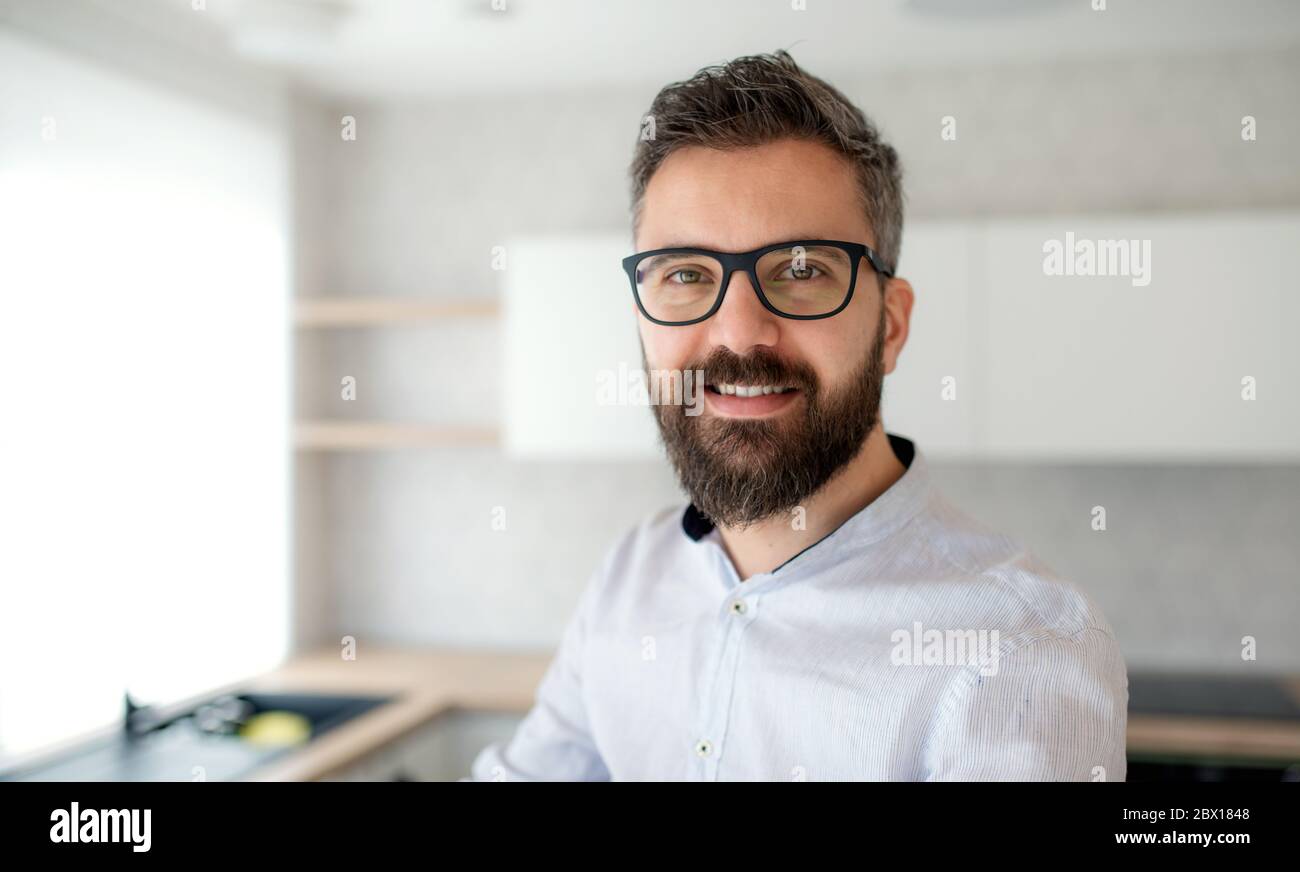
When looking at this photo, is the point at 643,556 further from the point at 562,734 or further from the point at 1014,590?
the point at 1014,590

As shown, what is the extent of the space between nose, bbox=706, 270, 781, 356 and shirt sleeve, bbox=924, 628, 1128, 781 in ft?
0.69

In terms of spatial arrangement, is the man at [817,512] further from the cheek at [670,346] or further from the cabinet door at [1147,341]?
the cabinet door at [1147,341]

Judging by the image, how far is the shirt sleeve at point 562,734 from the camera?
601 millimetres

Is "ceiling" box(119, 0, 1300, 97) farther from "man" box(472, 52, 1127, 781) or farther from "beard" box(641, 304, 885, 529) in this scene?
"beard" box(641, 304, 885, 529)

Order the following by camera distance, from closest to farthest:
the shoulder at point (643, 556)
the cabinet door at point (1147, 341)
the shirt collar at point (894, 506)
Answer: the shirt collar at point (894, 506) → the shoulder at point (643, 556) → the cabinet door at point (1147, 341)

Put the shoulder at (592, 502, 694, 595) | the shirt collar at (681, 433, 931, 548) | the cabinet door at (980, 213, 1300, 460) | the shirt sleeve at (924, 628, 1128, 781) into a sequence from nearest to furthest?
the shirt sleeve at (924, 628, 1128, 781), the shirt collar at (681, 433, 931, 548), the shoulder at (592, 502, 694, 595), the cabinet door at (980, 213, 1300, 460)

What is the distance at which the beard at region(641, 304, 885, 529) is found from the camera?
419 millimetres

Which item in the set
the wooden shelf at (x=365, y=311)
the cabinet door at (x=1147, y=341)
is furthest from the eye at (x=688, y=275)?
the cabinet door at (x=1147, y=341)

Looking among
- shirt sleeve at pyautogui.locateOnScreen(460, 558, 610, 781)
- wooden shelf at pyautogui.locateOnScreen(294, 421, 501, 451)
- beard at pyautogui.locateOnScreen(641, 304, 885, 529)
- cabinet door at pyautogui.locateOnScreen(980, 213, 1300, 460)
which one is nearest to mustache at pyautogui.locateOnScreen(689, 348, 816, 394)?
beard at pyautogui.locateOnScreen(641, 304, 885, 529)

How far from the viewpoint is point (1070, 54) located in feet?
1.79

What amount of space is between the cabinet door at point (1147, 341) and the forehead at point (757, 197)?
414 millimetres
